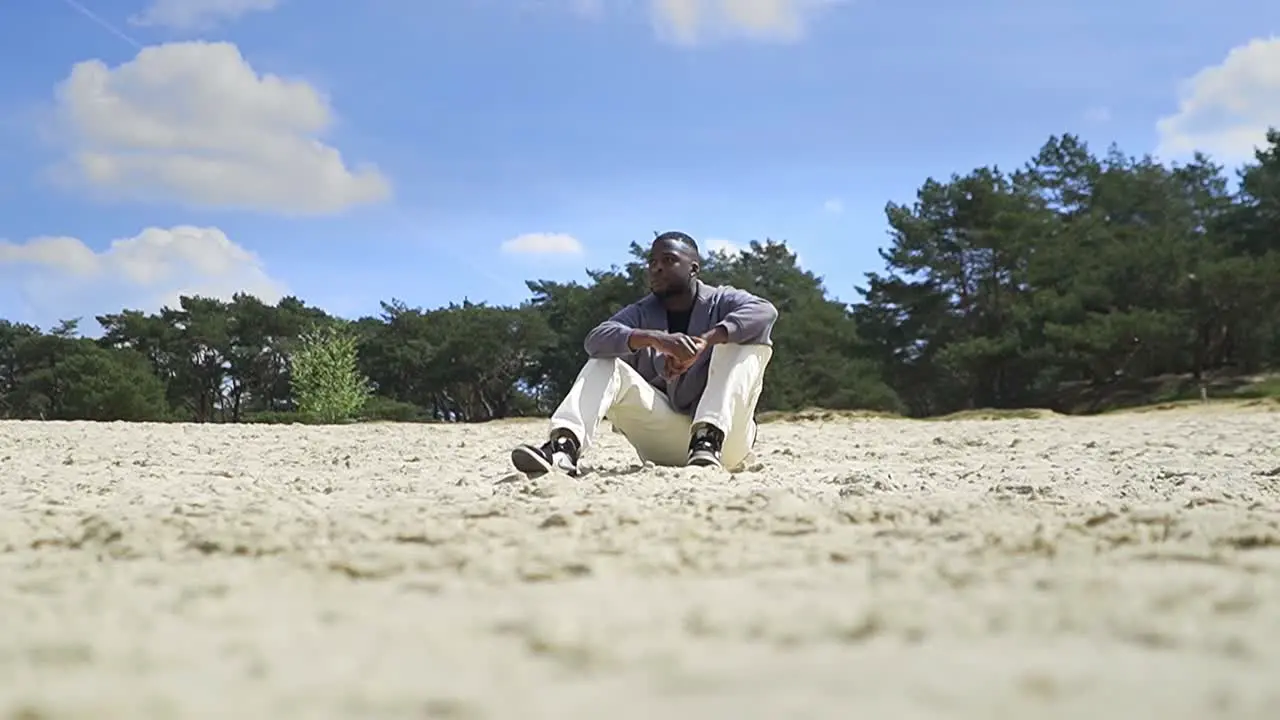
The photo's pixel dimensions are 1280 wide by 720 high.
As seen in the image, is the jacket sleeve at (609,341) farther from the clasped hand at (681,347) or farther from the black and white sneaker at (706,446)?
the black and white sneaker at (706,446)

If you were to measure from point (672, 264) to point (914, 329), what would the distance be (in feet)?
69.6

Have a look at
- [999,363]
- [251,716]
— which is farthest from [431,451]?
[999,363]

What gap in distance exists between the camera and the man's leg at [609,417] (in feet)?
12.2

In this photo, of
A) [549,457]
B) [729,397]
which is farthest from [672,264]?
[549,457]

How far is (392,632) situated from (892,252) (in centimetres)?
2475

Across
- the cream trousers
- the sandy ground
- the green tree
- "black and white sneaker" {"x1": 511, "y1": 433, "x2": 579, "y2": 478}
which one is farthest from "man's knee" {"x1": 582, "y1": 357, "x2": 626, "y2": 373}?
the green tree

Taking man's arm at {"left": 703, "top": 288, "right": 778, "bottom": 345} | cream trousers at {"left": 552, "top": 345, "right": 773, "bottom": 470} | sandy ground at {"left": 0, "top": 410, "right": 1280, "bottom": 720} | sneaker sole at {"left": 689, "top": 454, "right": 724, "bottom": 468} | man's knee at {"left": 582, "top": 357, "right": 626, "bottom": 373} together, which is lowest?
sandy ground at {"left": 0, "top": 410, "right": 1280, "bottom": 720}

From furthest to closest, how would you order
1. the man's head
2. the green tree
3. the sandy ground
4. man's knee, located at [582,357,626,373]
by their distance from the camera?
the green tree < the man's head < man's knee, located at [582,357,626,373] < the sandy ground

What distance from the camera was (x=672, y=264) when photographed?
13.7 feet

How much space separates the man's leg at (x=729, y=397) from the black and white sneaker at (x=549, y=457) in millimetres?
453

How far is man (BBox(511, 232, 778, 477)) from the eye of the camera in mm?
3814

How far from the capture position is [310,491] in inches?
154

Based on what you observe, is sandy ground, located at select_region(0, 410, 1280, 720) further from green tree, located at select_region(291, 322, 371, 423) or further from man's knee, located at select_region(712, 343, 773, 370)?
green tree, located at select_region(291, 322, 371, 423)

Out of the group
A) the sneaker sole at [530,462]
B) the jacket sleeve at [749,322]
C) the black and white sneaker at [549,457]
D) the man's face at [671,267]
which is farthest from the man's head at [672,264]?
the sneaker sole at [530,462]
